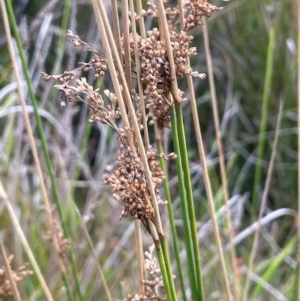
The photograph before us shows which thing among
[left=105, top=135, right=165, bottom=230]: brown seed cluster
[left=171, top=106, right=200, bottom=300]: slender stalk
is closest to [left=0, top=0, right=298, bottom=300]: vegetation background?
[left=171, top=106, right=200, bottom=300]: slender stalk

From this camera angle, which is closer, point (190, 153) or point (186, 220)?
point (186, 220)

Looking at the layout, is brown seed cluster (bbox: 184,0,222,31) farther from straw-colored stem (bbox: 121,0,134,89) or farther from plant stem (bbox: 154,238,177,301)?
plant stem (bbox: 154,238,177,301)

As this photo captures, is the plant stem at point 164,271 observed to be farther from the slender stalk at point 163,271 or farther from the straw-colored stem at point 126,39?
the straw-colored stem at point 126,39

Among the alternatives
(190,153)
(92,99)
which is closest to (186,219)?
(92,99)

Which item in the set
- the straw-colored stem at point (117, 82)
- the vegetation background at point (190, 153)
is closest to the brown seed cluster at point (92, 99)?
the straw-colored stem at point (117, 82)

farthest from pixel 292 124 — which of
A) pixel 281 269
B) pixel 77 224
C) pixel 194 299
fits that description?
pixel 194 299

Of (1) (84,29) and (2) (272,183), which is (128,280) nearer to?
(2) (272,183)

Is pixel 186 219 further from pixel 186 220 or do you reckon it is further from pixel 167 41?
pixel 167 41
